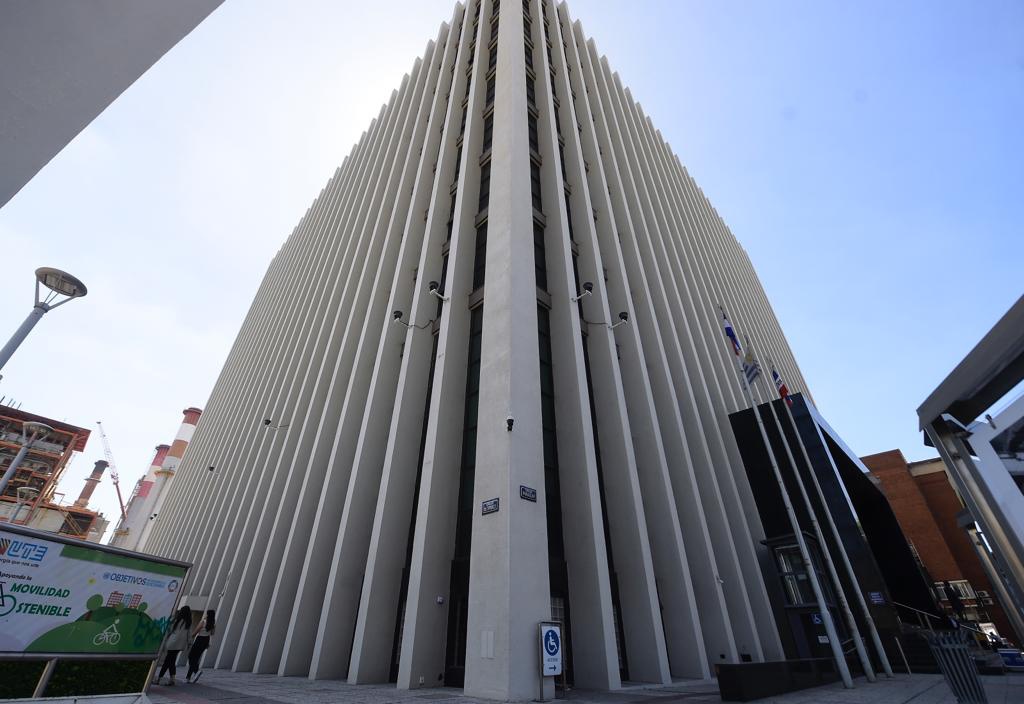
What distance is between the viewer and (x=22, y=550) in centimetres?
A: 528

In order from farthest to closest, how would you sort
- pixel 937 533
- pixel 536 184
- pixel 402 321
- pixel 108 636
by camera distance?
pixel 937 533 < pixel 536 184 < pixel 402 321 < pixel 108 636

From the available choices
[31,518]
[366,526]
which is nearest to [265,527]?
[366,526]

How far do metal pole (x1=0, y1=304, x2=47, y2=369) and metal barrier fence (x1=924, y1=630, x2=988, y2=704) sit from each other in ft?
65.9

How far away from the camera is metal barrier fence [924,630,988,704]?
712 centimetres

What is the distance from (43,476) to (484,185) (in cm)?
8643

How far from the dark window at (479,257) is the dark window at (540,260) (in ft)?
6.79

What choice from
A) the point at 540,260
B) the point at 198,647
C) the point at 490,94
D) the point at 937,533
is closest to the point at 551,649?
the point at 198,647

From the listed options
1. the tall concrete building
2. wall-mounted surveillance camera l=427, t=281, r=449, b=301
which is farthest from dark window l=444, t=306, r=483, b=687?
wall-mounted surveillance camera l=427, t=281, r=449, b=301

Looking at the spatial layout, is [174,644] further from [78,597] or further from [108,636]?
[78,597]

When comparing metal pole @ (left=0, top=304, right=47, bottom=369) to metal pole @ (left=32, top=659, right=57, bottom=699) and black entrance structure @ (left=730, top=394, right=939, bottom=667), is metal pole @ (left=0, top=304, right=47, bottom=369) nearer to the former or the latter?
metal pole @ (left=32, top=659, right=57, bottom=699)

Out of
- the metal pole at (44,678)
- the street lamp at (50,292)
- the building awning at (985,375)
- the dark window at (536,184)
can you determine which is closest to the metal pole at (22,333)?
the street lamp at (50,292)

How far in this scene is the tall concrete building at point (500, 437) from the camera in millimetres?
11172

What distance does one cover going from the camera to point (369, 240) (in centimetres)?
2747

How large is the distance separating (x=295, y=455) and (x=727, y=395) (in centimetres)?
2311
